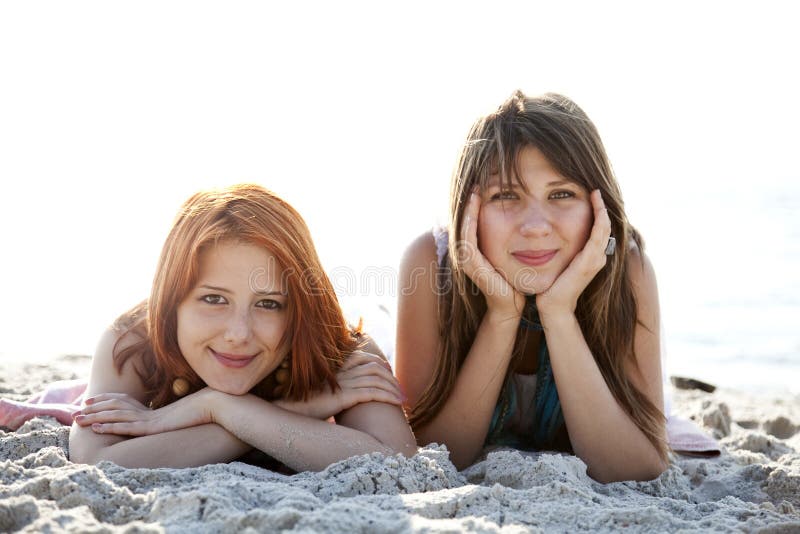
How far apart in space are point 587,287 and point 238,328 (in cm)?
138

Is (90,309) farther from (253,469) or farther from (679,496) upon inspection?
(679,496)

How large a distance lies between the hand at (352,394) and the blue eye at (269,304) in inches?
13.1

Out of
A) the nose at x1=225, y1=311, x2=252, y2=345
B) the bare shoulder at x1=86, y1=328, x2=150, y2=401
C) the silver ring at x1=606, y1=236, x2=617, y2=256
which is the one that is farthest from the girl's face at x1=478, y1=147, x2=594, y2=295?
the bare shoulder at x1=86, y1=328, x2=150, y2=401

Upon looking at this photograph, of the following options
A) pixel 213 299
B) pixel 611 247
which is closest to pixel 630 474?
pixel 611 247

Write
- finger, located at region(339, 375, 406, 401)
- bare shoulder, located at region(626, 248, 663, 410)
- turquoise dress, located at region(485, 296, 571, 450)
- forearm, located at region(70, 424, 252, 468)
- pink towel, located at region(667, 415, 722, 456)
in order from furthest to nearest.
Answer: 1. pink towel, located at region(667, 415, 722, 456)
2. turquoise dress, located at region(485, 296, 571, 450)
3. bare shoulder, located at region(626, 248, 663, 410)
4. finger, located at region(339, 375, 406, 401)
5. forearm, located at region(70, 424, 252, 468)

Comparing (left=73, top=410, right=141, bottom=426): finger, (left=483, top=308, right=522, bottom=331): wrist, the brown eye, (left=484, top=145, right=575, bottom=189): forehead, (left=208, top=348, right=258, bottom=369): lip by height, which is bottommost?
(left=73, top=410, right=141, bottom=426): finger

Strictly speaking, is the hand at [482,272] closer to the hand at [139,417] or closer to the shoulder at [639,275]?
the shoulder at [639,275]

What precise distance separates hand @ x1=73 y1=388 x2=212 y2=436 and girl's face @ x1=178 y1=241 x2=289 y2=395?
0.11m

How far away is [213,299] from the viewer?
2.76 m

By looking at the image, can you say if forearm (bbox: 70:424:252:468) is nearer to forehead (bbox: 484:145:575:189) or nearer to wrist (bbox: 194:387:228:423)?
wrist (bbox: 194:387:228:423)

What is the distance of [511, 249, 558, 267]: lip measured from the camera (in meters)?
2.94

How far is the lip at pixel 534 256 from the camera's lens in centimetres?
294

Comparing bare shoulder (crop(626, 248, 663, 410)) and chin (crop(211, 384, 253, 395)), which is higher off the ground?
bare shoulder (crop(626, 248, 663, 410))

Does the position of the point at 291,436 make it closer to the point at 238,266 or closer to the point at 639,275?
the point at 238,266
